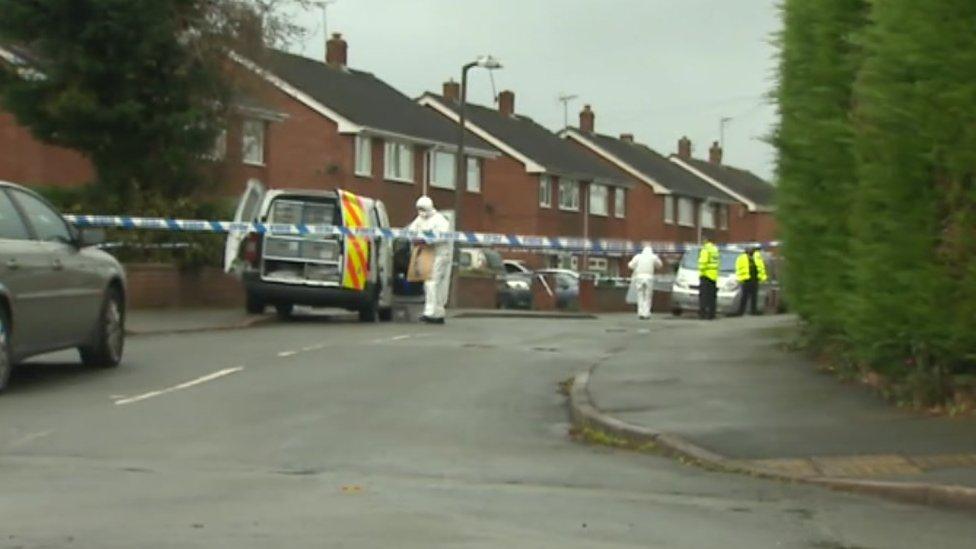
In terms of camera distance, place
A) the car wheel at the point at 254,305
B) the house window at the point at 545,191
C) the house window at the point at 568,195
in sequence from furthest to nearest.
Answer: the house window at the point at 568,195 → the house window at the point at 545,191 → the car wheel at the point at 254,305

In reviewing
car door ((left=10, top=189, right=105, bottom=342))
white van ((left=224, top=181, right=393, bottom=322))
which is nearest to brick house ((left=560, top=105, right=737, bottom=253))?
white van ((left=224, top=181, right=393, bottom=322))

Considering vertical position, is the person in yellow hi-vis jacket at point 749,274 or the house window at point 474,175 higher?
the house window at point 474,175

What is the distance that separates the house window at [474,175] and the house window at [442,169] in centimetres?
205

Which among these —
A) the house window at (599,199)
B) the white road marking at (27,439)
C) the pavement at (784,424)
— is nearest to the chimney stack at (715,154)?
the house window at (599,199)

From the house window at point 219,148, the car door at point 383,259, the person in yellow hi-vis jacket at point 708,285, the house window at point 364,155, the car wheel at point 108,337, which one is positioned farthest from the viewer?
the house window at point 364,155

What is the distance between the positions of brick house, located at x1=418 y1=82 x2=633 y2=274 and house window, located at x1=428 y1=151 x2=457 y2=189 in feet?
15.2

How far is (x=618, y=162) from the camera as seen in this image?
77750 millimetres

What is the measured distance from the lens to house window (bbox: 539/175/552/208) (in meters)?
66.0

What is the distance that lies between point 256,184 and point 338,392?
12.1 m

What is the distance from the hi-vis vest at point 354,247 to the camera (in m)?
25.2

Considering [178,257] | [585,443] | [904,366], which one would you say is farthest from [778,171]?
[178,257]

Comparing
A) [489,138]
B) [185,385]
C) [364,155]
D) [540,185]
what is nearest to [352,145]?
[364,155]

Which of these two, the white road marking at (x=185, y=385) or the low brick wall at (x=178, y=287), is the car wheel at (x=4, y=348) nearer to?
the white road marking at (x=185, y=385)

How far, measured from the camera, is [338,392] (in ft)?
48.0
